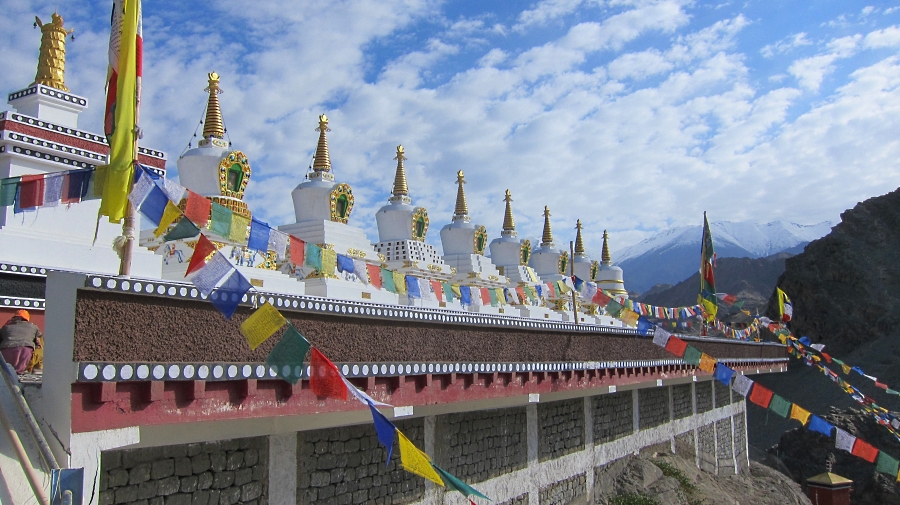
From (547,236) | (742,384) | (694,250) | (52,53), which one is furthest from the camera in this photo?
(694,250)

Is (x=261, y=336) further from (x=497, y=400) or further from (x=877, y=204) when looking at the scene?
(x=877, y=204)

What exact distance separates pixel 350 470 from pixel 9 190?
3917 mm

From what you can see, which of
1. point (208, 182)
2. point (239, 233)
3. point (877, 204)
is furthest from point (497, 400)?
point (877, 204)

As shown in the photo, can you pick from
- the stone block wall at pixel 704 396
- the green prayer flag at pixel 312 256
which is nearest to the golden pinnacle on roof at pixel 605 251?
the stone block wall at pixel 704 396

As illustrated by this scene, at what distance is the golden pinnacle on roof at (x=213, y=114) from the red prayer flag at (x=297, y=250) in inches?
328

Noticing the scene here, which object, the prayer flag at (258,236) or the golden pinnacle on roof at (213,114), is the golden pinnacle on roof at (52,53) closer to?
the golden pinnacle on roof at (213,114)

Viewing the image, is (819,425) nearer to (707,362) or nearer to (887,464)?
(707,362)

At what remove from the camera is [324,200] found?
16.2m

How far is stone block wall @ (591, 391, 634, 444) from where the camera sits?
1276 cm

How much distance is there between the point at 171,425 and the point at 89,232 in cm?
525

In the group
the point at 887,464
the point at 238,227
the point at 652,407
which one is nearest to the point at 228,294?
the point at 238,227

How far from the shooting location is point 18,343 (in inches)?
244

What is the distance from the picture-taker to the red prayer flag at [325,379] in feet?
16.7

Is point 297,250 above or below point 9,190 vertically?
below
